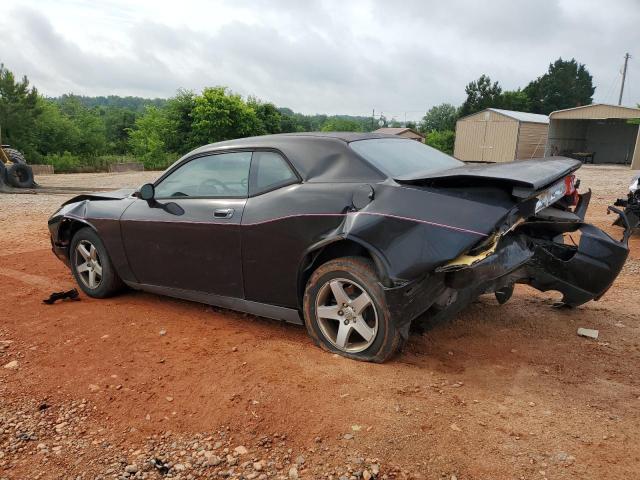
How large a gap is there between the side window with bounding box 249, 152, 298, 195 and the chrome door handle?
0.72 feet

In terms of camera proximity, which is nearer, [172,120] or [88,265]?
[88,265]

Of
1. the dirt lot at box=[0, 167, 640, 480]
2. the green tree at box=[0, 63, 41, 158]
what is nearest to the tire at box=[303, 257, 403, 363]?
the dirt lot at box=[0, 167, 640, 480]

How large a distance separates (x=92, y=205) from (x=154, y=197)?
0.92 m

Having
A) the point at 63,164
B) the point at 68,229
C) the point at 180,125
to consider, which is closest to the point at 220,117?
the point at 180,125

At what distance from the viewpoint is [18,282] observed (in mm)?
5598

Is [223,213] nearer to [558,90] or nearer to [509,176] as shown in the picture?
[509,176]

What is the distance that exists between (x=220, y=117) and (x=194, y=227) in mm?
35027

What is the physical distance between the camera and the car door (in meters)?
3.92

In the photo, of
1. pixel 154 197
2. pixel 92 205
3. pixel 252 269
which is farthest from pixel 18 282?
pixel 252 269

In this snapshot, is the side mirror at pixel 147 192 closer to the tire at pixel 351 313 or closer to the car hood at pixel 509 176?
the tire at pixel 351 313

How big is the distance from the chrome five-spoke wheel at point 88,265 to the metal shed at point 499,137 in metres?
31.7

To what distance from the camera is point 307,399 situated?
9.64ft

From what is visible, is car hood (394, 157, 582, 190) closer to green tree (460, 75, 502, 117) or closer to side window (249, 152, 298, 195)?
side window (249, 152, 298, 195)

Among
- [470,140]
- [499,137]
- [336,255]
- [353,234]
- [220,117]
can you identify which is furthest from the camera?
[220,117]
